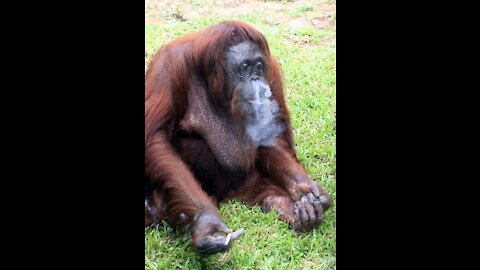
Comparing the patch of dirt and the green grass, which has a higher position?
the patch of dirt

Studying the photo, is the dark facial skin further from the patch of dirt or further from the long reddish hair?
the patch of dirt

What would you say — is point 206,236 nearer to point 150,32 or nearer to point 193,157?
point 193,157

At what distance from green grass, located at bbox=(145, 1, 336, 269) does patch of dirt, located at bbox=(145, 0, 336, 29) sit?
16 mm

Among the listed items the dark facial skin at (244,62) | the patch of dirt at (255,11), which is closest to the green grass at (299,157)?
the patch of dirt at (255,11)

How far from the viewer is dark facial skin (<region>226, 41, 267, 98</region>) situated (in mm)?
2367

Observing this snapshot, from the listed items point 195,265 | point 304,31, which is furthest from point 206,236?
point 304,31

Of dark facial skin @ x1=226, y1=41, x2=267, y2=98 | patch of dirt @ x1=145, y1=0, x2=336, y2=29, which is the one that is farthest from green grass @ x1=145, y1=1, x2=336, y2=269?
dark facial skin @ x1=226, y1=41, x2=267, y2=98

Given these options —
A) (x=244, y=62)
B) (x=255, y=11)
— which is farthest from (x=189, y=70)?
(x=255, y=11)

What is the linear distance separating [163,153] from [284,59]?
63 centimetres

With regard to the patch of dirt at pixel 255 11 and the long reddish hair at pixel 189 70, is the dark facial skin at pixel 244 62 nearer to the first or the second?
the long reddish hair at pixel 189 70

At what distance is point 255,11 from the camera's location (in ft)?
8.13

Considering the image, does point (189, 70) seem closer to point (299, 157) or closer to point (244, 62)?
point (244, 62)

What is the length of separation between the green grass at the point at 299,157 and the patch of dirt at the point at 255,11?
16mm

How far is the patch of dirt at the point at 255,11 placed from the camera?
93.4 inches
